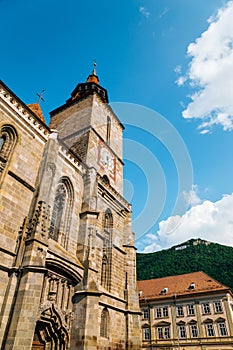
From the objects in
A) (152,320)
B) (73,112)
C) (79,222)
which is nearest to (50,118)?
(73,112)

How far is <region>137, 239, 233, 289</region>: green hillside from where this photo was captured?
66312 mm

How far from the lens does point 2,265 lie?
31.7 ft

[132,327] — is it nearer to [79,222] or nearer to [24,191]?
[79,222]

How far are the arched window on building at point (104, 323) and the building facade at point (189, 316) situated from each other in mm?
24912

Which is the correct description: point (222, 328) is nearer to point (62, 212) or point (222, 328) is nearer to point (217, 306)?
point (217, 306)

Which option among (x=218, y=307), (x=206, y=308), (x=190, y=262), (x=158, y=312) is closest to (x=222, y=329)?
(x=218, y=307)

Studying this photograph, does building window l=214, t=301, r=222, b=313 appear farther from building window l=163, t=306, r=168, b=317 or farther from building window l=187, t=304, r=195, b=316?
building window l=163, t=306, r=168, b=317

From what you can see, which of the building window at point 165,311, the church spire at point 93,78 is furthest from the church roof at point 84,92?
the building window at point 165,311

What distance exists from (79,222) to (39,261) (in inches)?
204

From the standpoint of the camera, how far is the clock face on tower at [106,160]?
21.4 m

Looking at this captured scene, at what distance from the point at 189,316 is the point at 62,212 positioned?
29.5m

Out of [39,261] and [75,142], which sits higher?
[75,142]

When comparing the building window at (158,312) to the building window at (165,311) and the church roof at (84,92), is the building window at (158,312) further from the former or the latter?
the church roof at (84,92)

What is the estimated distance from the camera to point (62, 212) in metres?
14.5
